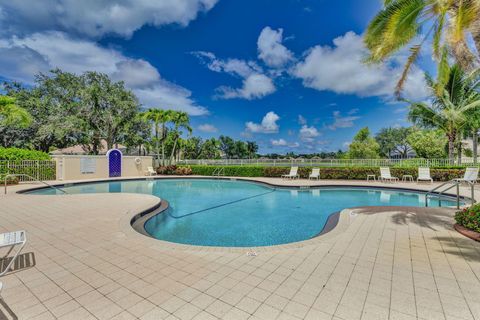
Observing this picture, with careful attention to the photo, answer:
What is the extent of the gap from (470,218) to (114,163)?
21.3 metres

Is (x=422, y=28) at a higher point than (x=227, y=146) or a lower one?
lower

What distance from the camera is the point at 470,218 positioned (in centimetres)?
450

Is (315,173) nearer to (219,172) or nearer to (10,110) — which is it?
(219,172)

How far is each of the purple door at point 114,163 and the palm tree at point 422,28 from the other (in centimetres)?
1943

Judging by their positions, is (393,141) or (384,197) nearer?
(384,197)

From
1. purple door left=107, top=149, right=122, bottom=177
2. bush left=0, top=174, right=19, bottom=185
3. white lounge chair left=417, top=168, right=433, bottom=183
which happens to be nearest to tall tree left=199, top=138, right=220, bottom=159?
purple door left=107, top=149, right=122, bottom=177

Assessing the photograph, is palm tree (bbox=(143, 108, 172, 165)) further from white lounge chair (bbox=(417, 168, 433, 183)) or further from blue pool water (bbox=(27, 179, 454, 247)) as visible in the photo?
white lounge chair (bbox=(417, 168, 433, 183))

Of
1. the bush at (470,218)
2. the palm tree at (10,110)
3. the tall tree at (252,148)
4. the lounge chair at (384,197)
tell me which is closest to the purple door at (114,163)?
the palm tree at (10,110)

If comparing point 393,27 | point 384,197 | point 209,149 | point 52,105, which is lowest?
point 384,197

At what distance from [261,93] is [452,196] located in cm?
2718

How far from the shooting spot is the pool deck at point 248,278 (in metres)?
2.24

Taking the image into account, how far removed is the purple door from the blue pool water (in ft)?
21.1

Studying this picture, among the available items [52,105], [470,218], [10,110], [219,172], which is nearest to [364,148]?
[219,172]

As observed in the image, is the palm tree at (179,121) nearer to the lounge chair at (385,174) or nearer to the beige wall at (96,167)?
the beige wall at (96,167)
